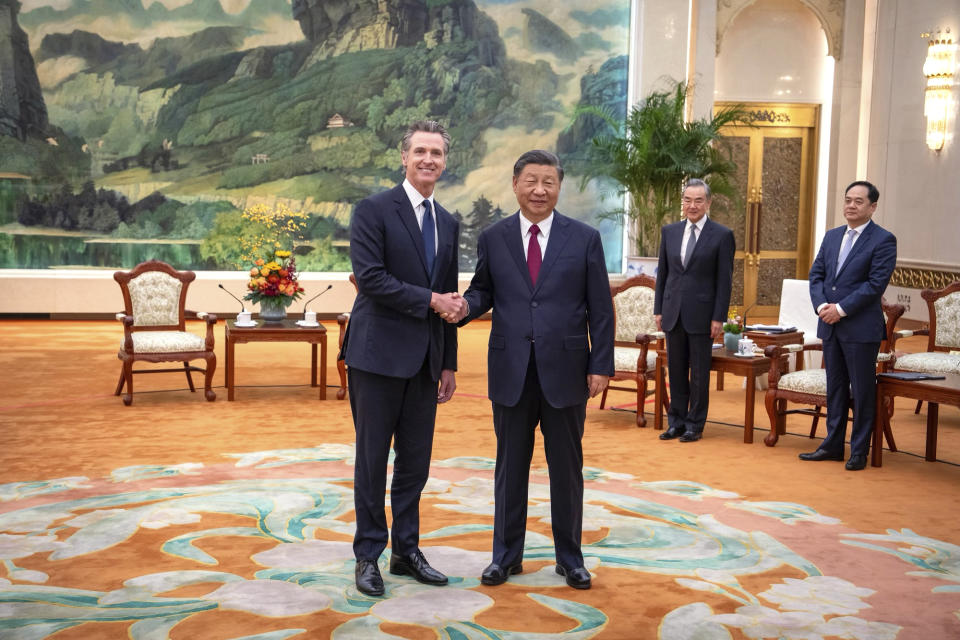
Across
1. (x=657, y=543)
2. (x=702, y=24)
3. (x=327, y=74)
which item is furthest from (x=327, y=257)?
(x=657, y=543)

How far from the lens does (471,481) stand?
5195mm

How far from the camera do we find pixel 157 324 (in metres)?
7.79

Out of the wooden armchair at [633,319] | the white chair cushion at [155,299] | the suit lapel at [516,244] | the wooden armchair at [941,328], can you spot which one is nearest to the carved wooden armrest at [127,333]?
the white chair cushion at [155,299]

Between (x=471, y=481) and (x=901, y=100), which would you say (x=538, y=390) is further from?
(x=901, y=100)

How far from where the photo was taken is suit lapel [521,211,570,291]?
143 inches

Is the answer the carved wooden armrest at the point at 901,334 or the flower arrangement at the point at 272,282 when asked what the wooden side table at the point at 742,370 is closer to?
the carved wooden armrest at the point at 901,334

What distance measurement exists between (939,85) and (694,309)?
7.57 meters

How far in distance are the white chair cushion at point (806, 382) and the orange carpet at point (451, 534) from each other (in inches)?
15.2

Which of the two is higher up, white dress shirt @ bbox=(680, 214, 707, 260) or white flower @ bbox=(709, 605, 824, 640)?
white dress shirt @ bbox=(680, 214, 707, 260)

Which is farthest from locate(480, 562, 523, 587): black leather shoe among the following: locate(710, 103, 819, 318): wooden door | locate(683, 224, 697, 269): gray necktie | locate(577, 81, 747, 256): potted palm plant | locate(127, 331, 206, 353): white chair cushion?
locate(710, 103, 819, 318): wooden door

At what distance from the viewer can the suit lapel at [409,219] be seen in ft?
11.8

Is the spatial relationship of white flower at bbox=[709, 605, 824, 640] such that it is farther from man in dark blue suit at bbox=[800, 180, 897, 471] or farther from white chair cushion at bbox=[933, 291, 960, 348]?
white chair cushion at bbox=[933, 291, 960, 348]

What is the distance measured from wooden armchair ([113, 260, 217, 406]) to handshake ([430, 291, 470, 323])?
13.7 ft

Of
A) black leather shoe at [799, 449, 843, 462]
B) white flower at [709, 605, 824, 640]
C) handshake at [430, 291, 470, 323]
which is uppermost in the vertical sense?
handshake at [430, 291, 470, 323]
